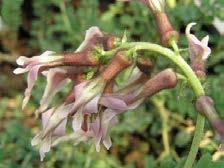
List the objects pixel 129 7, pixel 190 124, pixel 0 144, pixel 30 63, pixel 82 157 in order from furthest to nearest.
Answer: pixel 129 7 < pixel 190 124 < pixel 82 157 < pixel 0 144 < pixel 30 63

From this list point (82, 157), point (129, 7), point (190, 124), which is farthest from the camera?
point (129, 7)

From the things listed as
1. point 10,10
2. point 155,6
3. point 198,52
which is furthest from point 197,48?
point 10,10

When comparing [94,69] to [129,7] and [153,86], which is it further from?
[129,7]

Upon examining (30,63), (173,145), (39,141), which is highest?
(30,63)

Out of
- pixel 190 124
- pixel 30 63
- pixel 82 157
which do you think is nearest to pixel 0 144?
pixel 82 157

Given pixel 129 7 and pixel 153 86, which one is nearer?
pixel 153 86

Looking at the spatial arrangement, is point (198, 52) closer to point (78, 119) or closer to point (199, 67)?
point (199, 67)

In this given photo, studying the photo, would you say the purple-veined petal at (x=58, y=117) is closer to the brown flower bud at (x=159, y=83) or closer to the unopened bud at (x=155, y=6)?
the brown flower bud at (x=159, y=83)
